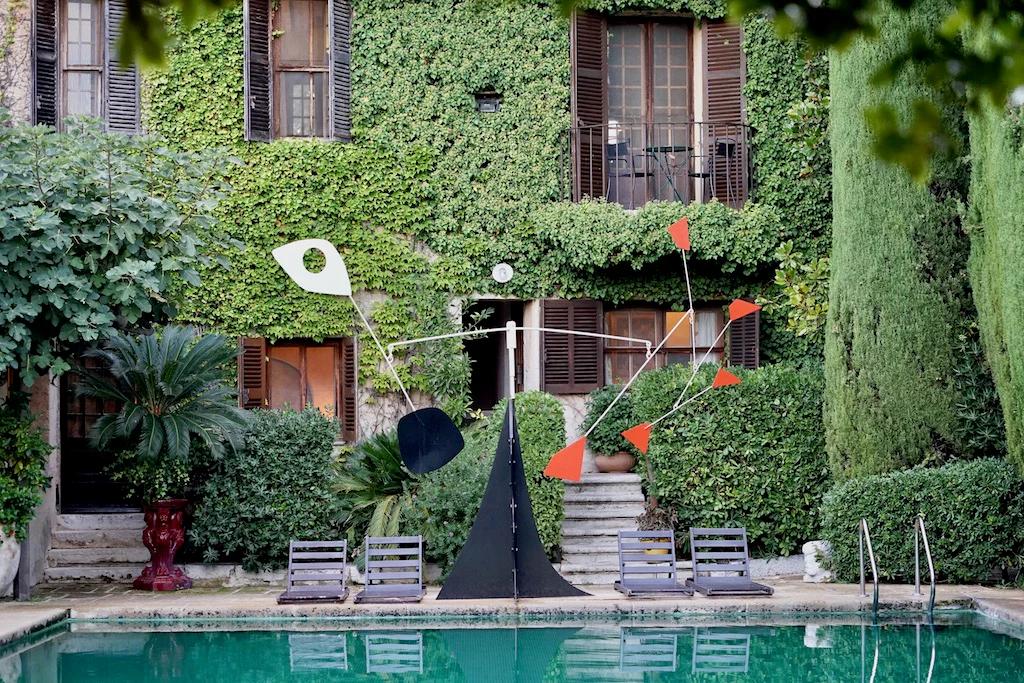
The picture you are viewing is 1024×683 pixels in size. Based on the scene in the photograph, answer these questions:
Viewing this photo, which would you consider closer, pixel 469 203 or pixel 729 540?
pixel 729 540

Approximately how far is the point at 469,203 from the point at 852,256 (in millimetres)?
4938

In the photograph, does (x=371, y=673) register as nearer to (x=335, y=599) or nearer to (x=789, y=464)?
(x=335, y=599)

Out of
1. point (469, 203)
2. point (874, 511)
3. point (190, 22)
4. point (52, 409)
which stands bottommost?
point (874, 511)

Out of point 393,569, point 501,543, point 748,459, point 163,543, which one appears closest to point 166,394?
point 163,543

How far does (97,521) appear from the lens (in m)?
15.2

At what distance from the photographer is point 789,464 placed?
14672mm

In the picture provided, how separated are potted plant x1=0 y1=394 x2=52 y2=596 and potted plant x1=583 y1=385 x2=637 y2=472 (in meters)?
6.45

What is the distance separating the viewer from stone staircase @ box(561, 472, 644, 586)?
46.8ft

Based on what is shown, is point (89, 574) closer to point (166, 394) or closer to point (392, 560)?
point (166, 394)

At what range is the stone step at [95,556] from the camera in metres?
14.6

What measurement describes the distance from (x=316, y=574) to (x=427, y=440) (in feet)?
5.64

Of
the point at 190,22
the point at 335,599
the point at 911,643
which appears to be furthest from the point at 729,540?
the point at 190,22

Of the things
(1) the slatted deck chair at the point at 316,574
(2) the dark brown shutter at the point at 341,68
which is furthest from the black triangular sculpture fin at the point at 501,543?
(2) the dark brown shutter at the point at 341,68

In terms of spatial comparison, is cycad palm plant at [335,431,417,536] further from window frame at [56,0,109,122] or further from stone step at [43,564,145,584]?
window frame at [56,0,109,122]
